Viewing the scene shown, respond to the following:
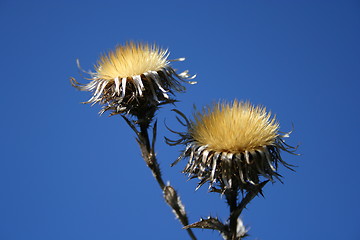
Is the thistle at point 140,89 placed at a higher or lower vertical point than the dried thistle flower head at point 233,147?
higher

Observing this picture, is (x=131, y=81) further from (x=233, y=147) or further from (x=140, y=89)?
(x=233, y=147)

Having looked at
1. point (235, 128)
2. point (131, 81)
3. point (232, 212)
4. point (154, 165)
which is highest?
point (131, 81)

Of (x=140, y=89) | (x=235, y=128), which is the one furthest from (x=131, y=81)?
(x=235, y=128)

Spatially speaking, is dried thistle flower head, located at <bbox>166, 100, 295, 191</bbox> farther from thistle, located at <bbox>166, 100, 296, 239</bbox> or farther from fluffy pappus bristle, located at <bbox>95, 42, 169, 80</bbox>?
fluffy pappus bristle, located at <bbox>95, 42, 169, 80</bbox>

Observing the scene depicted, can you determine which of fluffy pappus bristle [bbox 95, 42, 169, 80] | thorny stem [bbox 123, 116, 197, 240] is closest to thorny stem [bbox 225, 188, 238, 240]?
thorny stem [bbox 123, 116, 197, 240]

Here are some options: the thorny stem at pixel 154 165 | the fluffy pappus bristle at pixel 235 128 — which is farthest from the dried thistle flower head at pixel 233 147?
the thorny stem at pixel 154 165

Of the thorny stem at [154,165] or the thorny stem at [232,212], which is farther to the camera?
the thorny stem at [154,165]

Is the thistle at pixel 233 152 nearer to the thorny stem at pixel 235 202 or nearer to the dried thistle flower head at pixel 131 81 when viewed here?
the thorny stem at pixel 235 202
